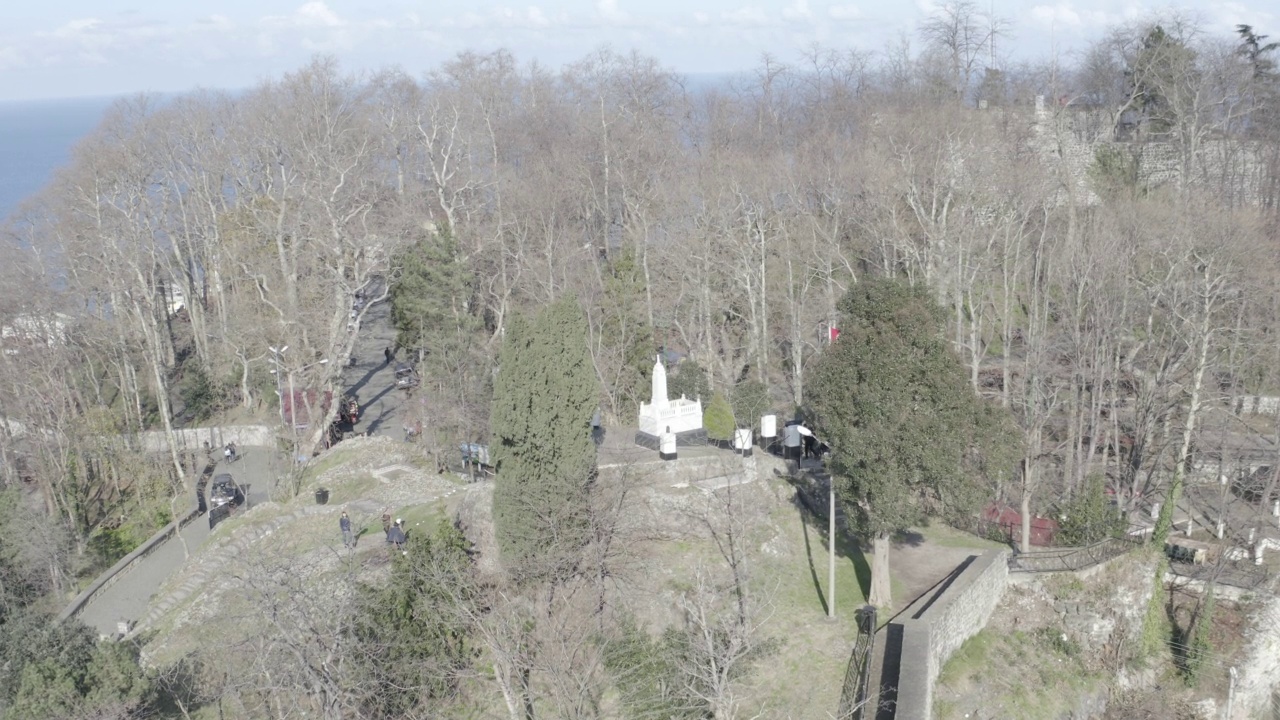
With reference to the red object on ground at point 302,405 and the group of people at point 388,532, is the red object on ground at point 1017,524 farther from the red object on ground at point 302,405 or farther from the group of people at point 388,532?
the red object on ground at point 302,405

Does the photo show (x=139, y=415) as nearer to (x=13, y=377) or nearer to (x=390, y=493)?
(x=13, y=377)

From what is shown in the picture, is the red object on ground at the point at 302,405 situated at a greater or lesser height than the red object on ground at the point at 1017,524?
greater

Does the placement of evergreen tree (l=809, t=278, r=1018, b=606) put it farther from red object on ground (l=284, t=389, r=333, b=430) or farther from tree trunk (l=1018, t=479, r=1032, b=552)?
red object on ground (l=284, t=389, r=333, b=430)

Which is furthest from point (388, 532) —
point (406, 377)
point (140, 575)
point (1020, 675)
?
point (406, 377)

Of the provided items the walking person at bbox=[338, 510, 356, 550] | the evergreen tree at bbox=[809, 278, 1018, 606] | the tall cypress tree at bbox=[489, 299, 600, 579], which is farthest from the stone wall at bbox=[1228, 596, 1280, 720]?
the walking person at bbox=[338, 510, 356, 550]

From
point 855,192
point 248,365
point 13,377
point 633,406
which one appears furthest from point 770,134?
point 13,377

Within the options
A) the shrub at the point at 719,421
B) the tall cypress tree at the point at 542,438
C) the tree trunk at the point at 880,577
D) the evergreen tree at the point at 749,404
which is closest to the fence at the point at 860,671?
the tree trunk at the point at 880,577
